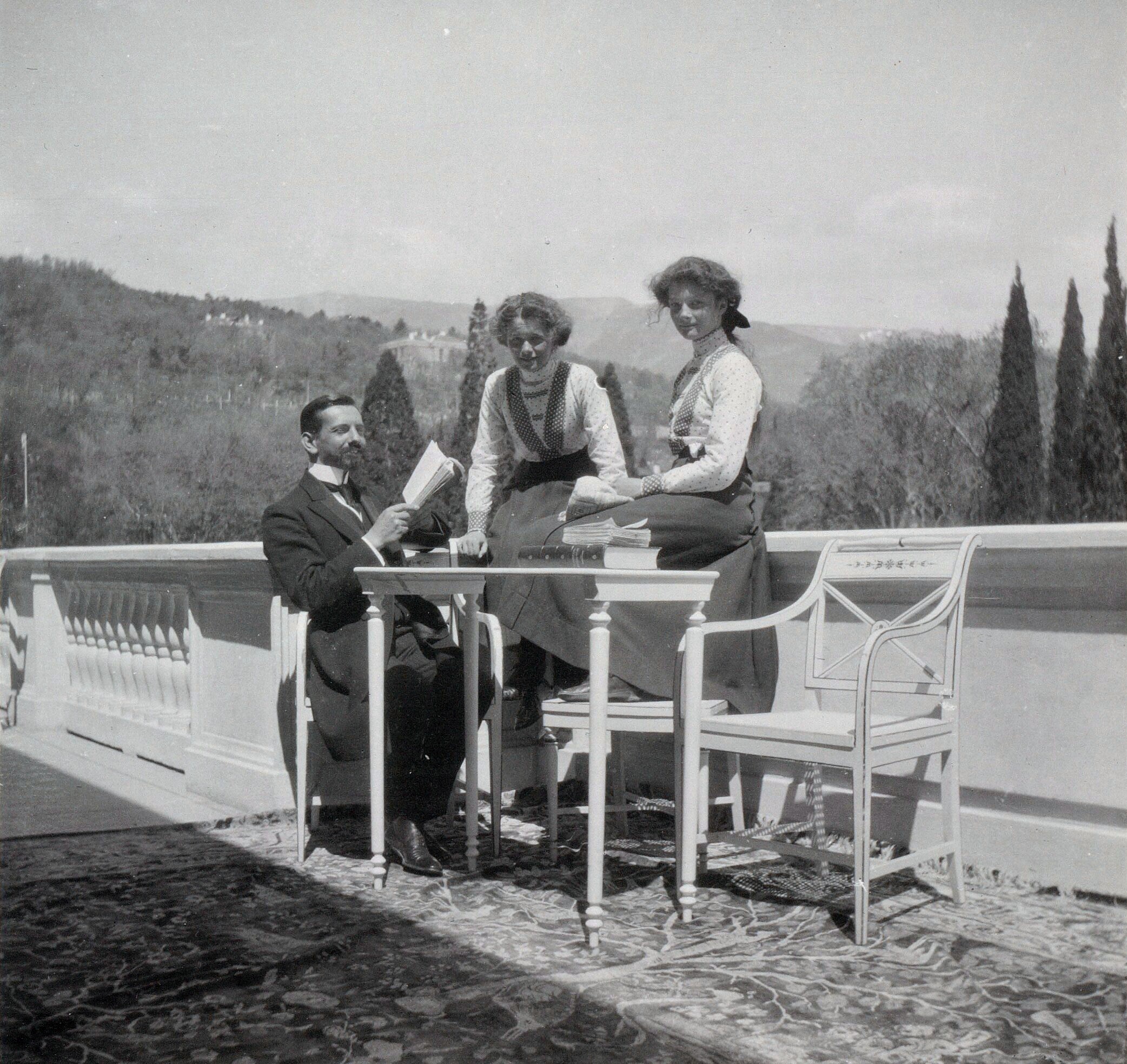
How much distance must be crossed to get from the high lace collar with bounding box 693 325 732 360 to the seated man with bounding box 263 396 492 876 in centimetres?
111

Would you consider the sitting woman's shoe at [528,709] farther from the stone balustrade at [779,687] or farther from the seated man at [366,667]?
the seated man at [366,667]

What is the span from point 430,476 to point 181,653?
8.64ft

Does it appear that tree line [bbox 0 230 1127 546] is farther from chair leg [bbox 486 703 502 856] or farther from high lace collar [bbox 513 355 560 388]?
chair leg [bbox 486 703 502 856]

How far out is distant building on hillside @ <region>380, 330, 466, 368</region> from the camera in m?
45.0

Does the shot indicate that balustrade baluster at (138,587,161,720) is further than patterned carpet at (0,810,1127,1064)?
Yes

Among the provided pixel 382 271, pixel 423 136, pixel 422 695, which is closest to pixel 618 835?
pixel 422 695

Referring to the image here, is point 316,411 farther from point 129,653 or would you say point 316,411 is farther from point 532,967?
point 129,653

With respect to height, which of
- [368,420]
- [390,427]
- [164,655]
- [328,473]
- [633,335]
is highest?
[633,335]

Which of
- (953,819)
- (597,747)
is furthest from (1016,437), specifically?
(597,747)

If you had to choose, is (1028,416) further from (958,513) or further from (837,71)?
(837,71)

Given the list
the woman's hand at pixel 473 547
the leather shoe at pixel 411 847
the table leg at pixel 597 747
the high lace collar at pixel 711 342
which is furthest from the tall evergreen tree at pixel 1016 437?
the table leg at pixel 597 747

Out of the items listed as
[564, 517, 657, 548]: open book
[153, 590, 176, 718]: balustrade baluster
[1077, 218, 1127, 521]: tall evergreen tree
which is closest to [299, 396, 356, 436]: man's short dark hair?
[564, 517, 657, 548]: open book

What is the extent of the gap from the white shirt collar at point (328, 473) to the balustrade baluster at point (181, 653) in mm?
1876

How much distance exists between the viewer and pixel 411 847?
11.5 ft
